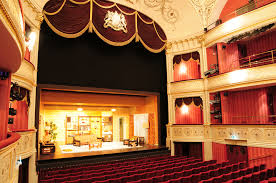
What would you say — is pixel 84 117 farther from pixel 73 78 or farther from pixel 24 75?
pixel 24 75

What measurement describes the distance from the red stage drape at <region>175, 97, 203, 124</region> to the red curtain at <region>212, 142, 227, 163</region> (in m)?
2.04

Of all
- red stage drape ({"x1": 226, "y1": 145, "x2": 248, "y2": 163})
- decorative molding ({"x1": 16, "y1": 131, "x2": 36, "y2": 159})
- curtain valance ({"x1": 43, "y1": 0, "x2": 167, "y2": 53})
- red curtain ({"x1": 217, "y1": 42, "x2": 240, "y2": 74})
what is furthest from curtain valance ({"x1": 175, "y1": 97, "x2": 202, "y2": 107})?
decorative molding ({"x1": 16, "y1": 131, "x2": 36, "y2": 159})

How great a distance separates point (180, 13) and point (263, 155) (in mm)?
10152

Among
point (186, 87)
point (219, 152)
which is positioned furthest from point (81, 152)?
point (219, 152)

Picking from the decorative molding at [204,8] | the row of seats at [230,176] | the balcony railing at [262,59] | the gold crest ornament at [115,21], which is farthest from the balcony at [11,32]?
the decorative molding at [204,8]

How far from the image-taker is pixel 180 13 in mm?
13805

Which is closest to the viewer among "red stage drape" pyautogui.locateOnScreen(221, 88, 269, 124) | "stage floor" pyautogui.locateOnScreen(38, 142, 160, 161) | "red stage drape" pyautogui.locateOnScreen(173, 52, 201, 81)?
"stage floor" pyautogui.locateOnScreen(38, 142, 160, 161)

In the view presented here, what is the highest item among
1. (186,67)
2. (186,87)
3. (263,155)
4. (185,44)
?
(185,44)

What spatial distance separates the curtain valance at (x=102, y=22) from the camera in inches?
385

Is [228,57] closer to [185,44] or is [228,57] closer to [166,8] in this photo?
[185,44]

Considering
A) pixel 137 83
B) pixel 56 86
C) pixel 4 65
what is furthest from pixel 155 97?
pixel 4 65

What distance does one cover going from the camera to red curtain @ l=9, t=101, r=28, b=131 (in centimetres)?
790

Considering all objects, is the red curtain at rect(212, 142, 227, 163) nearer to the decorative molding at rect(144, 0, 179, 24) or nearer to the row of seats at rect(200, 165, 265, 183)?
the row of seats at rect(200, 165, 265, 183)

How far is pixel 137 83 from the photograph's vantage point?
12.8 m
